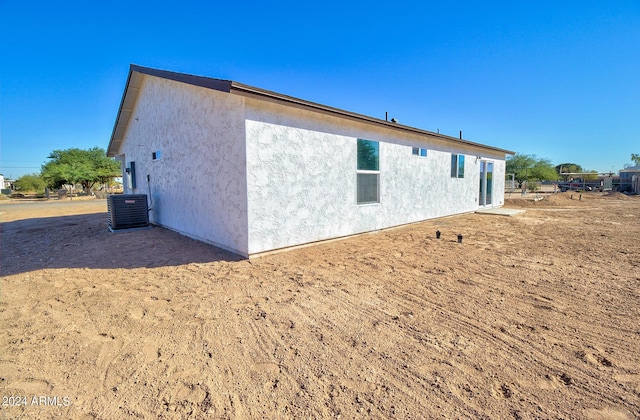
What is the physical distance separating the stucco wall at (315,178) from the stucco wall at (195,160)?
1.11 feet

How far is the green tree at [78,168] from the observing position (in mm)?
32625

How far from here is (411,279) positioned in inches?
169

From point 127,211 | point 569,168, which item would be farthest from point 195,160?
Result: point 569,168

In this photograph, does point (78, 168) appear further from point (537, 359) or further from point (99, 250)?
point (537, 359)

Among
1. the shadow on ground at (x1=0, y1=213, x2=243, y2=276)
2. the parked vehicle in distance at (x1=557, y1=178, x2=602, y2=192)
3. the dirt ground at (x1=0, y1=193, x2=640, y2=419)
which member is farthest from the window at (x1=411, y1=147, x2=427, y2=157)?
the parked vehicle in distance at (x1=557, y1=178, x2=602, y2=192)

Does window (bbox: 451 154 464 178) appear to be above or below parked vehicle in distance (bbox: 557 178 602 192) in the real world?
above

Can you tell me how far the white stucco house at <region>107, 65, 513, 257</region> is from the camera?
538 centimetres

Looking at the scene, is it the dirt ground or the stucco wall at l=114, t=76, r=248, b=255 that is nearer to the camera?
the dirt ground

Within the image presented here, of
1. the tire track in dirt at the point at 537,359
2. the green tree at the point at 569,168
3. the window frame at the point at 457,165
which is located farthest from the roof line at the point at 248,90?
the green tree at the point at 569,168

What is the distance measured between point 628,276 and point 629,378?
3.24 meters

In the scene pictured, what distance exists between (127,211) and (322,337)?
8.09 m

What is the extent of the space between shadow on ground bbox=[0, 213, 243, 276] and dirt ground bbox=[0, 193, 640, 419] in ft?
0.35

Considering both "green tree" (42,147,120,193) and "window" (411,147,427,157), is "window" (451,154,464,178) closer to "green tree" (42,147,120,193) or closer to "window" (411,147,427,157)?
"window" (411,147,427,157)

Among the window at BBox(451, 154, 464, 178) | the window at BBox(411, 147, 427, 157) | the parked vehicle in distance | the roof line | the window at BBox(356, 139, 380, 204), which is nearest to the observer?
the roof line
